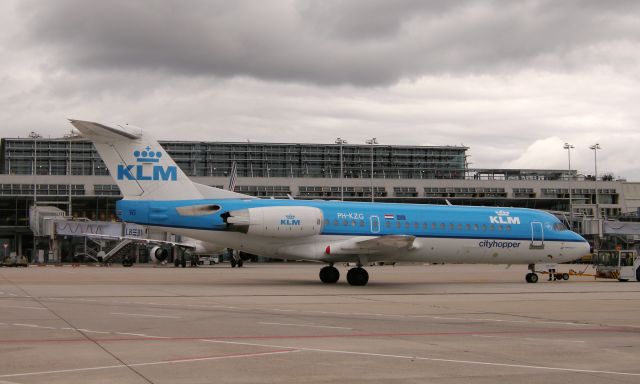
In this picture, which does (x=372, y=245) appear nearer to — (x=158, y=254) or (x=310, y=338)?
(x=310, y=338)

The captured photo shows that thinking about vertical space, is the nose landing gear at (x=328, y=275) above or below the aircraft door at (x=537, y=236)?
below

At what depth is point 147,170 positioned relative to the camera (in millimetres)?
26562

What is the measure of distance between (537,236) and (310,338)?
22.0 meters

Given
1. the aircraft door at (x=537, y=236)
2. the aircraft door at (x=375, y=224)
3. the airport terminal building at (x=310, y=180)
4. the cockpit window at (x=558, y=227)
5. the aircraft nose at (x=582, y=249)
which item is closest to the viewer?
the aircraft door at (x=375, y=224)

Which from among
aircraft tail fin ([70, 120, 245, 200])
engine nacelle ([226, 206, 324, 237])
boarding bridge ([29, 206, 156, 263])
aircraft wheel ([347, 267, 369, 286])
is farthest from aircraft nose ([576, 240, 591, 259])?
boarding bridge ([29, 206, 156, 263])

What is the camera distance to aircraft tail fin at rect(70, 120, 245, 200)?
86.1 feet

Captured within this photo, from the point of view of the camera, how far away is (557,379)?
30.7 ft

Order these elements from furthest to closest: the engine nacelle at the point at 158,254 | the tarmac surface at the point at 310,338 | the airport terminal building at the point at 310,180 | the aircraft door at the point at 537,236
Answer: the airport terminal building at the point at 310,180
the engine nacelle at the point at 158,254
the aircraft door at the point at 537,236
the tarmac surface at the point at 310,338

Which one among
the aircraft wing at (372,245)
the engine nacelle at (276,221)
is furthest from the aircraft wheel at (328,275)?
the engine nacelle at (276,221)

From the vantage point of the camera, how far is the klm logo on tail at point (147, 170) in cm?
2636

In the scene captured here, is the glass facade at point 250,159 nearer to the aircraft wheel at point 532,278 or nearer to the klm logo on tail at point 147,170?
the aircraft wheel at point 532,278

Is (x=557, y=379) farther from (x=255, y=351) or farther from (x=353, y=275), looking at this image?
(x=353, y=275)

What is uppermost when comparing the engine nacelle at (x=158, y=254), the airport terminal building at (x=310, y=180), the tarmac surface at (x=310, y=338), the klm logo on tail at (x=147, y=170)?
the airport terminal building at (x=310, y=180)

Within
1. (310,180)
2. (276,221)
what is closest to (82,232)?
(310,180)
